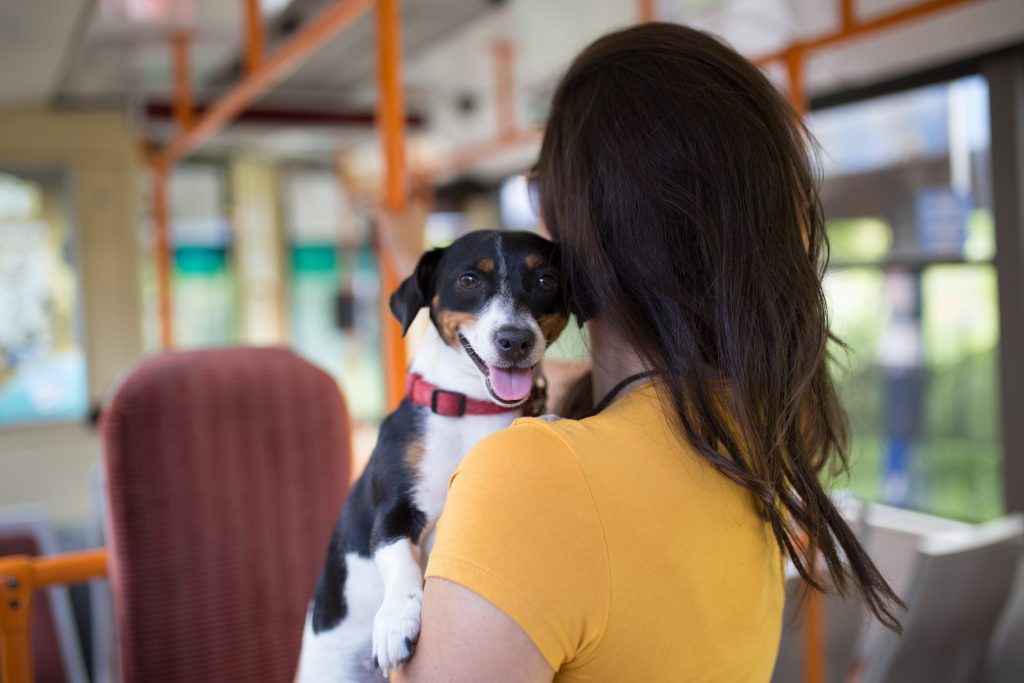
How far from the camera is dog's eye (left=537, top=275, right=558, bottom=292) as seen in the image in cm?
103

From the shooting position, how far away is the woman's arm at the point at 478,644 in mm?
712

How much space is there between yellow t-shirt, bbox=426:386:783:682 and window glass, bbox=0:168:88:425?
5971mm

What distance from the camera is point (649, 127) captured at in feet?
2.91

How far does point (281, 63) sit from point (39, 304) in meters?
4.06

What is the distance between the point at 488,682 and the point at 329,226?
29.4ft

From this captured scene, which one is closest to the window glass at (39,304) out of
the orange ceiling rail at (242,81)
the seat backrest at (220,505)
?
the orange ceiling rail at (242,81)

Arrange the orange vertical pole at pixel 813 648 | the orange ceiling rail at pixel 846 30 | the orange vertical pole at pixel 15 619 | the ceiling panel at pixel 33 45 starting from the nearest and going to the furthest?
the orange vertical pole at pixel 15 619 < the orange ceiling rail at pixel 846 30 < the orange vertical pole at pixel 813 648 < the ceiling panel at pixel 33 45

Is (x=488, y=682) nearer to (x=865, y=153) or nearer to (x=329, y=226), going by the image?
(x=865, y=153)

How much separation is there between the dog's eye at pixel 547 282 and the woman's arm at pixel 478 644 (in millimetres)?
401

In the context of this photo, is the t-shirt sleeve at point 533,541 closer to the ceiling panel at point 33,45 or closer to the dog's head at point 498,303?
the dog's head at point 498,303

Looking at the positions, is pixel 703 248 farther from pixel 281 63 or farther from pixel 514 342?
pixel 281 63

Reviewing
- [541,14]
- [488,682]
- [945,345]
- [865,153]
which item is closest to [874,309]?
[945,345]

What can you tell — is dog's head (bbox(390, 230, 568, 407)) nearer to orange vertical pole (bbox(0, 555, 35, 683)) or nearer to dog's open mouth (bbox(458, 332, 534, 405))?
dog's open mouth (bbox(458, 332, 534, 405))

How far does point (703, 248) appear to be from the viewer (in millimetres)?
881
